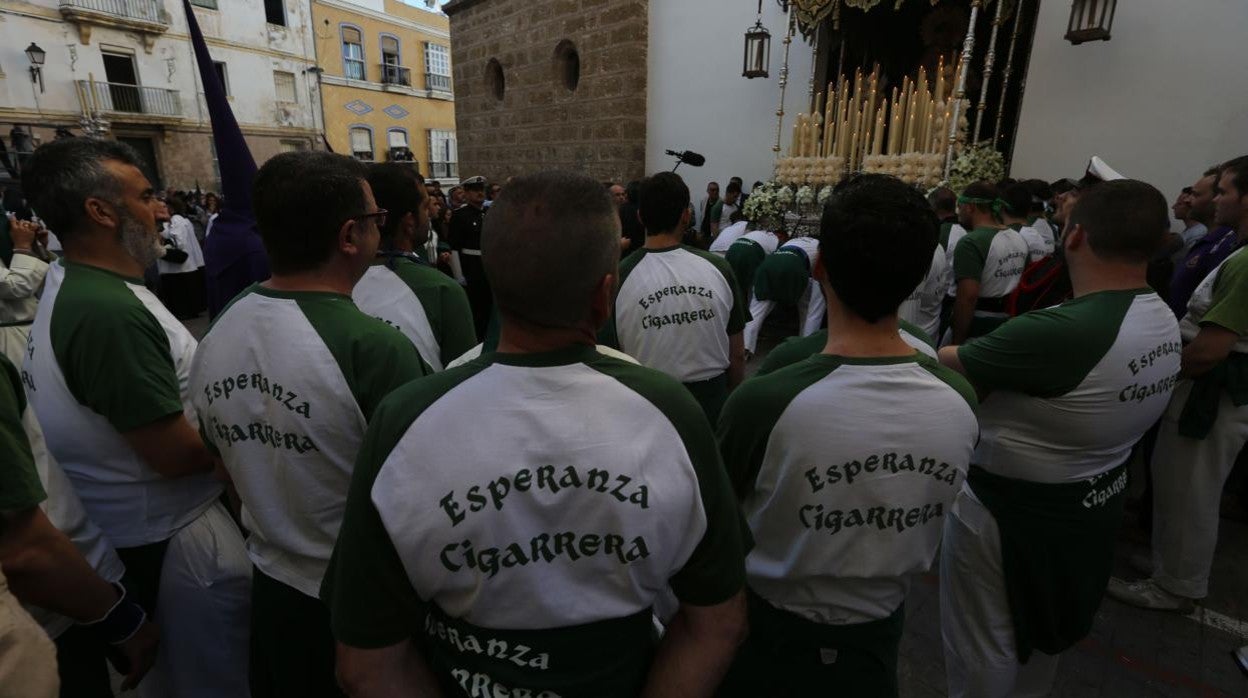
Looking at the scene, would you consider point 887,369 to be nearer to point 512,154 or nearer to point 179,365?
point 179,365

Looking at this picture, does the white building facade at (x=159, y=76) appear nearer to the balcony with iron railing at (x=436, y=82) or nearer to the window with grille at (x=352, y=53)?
the window with grille at (x=352, y=53)

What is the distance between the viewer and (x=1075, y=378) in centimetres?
189

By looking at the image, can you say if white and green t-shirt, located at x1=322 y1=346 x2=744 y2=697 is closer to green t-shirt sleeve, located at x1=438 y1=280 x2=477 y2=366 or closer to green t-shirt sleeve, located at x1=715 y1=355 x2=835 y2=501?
green t-shirt sleeve, located at x1=715 y1=355 x2=835 y2=501

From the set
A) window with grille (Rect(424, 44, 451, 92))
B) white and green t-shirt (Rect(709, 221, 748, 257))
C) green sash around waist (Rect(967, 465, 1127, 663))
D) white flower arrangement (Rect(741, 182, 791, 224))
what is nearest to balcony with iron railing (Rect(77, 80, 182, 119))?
window with grille (Rect(424, 44, 451, 92))

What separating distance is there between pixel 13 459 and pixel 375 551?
2.62 feet

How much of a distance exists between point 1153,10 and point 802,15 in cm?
343

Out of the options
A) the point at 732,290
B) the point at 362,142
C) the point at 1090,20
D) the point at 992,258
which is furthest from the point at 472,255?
the point at 362,142

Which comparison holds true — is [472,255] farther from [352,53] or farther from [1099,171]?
[352,53]

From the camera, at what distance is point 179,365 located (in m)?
1.81

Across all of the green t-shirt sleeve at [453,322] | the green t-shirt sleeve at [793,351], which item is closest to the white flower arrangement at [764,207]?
the green t-shirt sleeve at [453,322]

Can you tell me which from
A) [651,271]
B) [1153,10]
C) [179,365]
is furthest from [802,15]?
[179,365]

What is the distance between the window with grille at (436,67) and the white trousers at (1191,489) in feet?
110

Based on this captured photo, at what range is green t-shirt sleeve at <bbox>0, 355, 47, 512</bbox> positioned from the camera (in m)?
1.16

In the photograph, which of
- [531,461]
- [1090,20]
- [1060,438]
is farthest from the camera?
[1090,20]
